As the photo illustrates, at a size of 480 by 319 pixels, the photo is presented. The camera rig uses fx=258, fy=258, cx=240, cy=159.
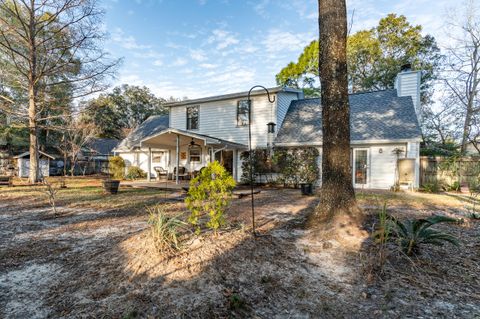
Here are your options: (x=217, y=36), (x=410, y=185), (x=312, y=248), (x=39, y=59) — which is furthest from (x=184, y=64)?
(x=312, y=248)

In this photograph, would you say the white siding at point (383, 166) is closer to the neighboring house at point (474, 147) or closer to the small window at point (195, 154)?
the neighboring house at point (474, 147)

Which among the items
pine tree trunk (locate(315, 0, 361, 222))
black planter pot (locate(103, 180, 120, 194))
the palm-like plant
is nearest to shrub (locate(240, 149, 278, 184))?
black planter pot (locate(103, 180, 120, 194))

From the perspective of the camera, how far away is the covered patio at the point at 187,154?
43.7 ft

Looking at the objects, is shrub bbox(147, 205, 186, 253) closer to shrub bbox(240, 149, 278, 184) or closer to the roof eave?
shrub bbox(240, 149, 278, 184)

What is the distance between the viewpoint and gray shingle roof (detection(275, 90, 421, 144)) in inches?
452

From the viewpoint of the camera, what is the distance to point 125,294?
100 inches

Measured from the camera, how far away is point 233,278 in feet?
9.15

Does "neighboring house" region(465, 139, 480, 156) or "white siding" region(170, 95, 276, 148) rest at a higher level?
"white siding" region(170, 95, 276, 148)

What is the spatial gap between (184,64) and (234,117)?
5555mm

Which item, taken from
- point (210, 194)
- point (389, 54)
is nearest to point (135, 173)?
point (210, 194)

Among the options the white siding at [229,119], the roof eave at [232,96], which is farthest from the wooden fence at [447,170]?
the white siding at [229,119]

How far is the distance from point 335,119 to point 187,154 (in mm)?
12550

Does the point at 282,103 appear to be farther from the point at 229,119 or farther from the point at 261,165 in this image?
the point at 261,165

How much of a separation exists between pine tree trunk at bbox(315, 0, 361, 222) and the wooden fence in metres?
9.99
